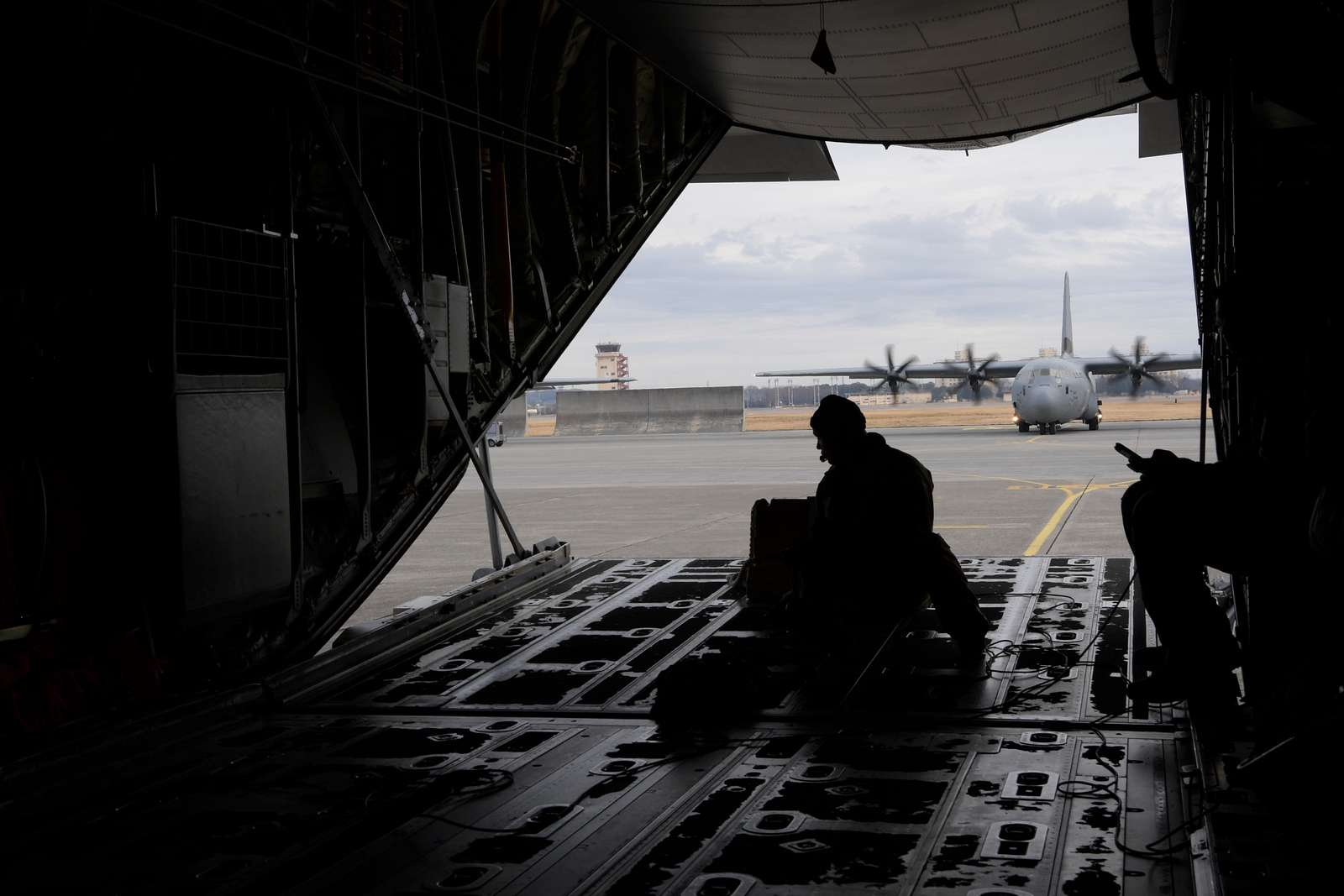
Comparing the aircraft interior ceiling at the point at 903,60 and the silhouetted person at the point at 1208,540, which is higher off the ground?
the aircraft interior ceiling at the point at 903,60

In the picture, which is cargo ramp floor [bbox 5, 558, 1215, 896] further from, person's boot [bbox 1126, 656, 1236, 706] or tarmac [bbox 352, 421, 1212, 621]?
tarmac [bbox 352, 421, 1212, 621]

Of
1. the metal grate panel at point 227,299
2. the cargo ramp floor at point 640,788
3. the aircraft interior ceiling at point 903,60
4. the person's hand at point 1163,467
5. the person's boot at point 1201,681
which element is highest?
the aircraft interior ceiling at point 903,60

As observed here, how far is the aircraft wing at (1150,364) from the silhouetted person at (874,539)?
4341 cm

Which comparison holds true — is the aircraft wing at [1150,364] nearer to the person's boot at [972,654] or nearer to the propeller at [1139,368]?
the propeller at [1139,368]

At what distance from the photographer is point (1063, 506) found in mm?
15930

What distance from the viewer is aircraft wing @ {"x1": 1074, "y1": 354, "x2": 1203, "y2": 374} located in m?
47.5

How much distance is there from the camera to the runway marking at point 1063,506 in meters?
12.0

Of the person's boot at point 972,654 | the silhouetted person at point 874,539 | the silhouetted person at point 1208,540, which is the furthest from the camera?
the silhouetted person at point 874,539

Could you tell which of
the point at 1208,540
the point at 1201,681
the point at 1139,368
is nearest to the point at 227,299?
the point at 1208,540

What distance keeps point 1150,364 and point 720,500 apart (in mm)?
34858

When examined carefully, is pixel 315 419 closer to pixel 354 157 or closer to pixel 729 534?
pixel 354 157

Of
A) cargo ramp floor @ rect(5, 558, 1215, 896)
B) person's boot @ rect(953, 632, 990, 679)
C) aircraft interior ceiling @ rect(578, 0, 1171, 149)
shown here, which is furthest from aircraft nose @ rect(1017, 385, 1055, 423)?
person's boot @ rect(953, 632, 990, 679)

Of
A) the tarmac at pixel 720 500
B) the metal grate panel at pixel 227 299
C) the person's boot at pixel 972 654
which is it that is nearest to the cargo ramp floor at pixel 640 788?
the person's boot at pixel 972 654

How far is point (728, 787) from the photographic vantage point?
403 cm
